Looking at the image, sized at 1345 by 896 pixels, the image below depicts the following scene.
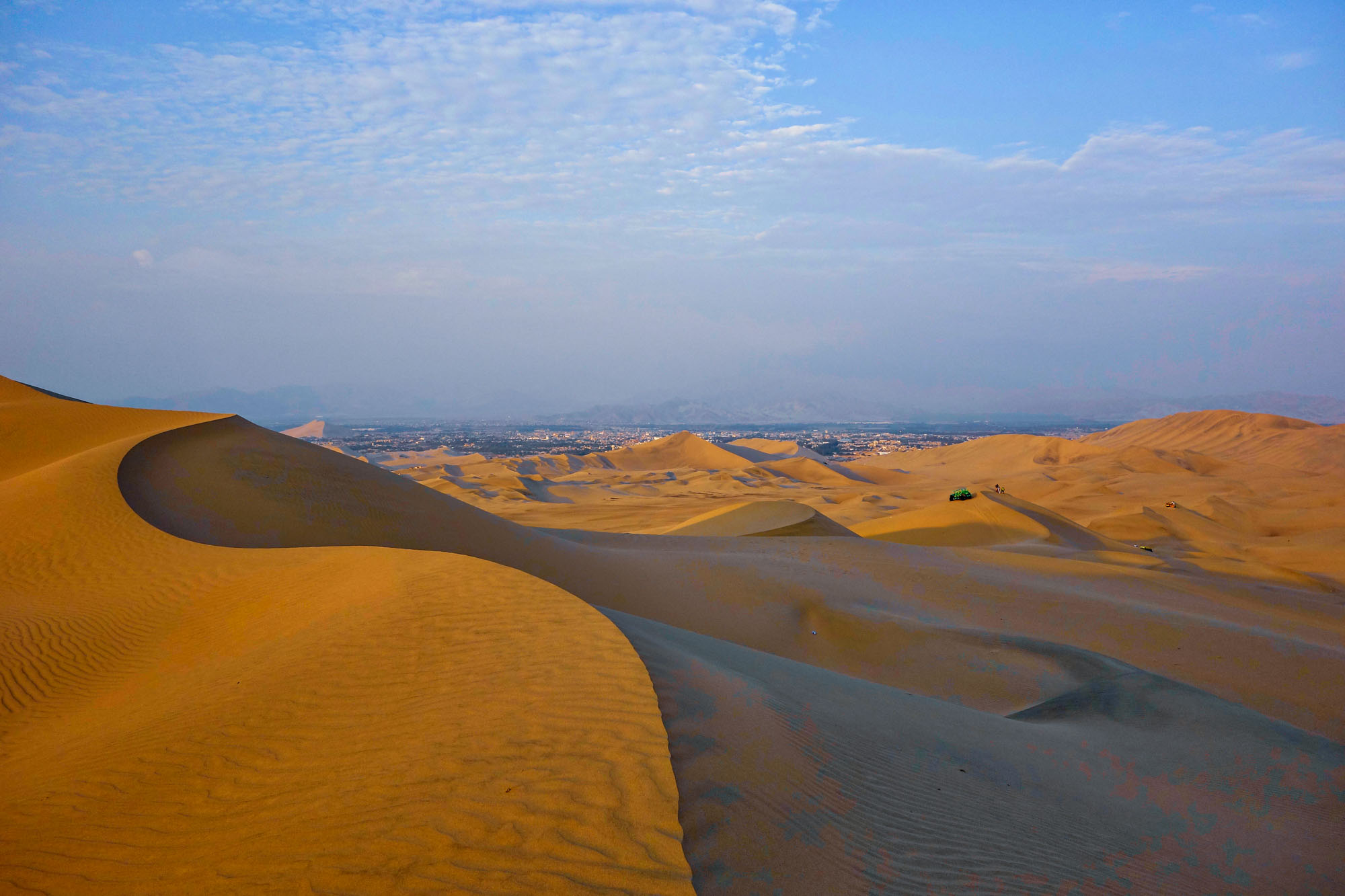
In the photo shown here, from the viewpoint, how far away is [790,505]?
1095 inches

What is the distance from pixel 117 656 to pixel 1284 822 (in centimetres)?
1211

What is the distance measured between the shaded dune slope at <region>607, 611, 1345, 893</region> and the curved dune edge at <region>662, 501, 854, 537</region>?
16.5m

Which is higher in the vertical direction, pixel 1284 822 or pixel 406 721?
pixel 406 721

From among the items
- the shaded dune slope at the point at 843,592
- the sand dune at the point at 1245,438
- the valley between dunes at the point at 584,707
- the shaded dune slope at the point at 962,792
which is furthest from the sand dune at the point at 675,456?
the shaded dune slope at the point at 962,792

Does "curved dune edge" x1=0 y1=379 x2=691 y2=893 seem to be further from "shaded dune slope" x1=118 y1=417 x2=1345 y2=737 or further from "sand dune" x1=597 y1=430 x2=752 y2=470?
"sand dune" x1=597 y1=430 x2=752 y2=470

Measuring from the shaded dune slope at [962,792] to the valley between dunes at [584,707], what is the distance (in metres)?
0.03

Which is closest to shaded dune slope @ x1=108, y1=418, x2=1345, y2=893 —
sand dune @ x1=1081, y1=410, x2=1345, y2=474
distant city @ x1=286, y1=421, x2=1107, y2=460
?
distant city @ x1=286, y1=421, x2=1107, y2=460

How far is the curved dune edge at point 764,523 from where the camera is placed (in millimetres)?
24680

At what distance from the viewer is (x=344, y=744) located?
426 cm

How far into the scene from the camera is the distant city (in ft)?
306

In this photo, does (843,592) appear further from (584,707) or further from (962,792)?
(584,707)

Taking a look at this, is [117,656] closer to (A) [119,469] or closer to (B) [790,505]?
(A) [119,469]

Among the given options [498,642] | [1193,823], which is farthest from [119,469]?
[1193,823]

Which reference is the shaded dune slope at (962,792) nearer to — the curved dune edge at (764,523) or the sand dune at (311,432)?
the curved dune edge at (764,523)
